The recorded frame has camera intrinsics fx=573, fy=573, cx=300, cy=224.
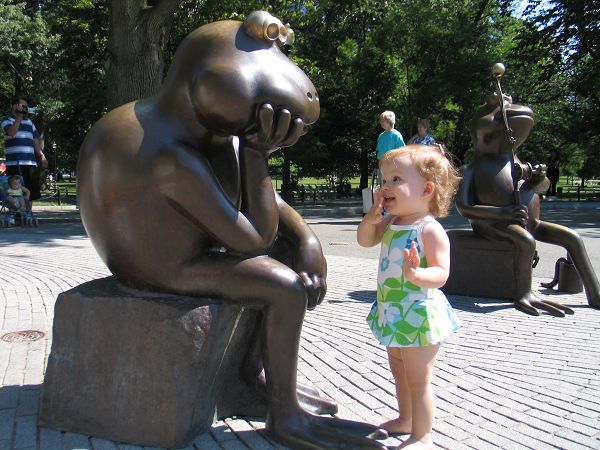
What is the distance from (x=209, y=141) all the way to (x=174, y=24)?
1434 cm

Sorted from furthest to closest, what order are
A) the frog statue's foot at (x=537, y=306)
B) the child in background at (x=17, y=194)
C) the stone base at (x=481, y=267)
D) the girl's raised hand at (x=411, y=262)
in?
the child in background at (x=17, y=194), the stone base at (x=481, y=267), the frog statue's foot at (x=537, y=306), the girl's raised hand at (x=411, y=262)

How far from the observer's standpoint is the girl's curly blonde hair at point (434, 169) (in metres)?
2.44

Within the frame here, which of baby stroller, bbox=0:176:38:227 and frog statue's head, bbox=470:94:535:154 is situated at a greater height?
frog statue's head, bbox=470:94:535:154

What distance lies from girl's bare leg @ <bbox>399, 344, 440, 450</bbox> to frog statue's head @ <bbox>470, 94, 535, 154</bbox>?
3.43 metres

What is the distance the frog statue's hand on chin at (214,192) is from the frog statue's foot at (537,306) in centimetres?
319

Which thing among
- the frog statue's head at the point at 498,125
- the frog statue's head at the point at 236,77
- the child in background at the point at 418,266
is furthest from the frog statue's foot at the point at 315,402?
the frog statue's head at the point at 498,125

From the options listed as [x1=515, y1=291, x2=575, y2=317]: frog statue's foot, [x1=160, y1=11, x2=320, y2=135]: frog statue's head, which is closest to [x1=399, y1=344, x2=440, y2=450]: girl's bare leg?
[x1=160, y1=11, x2=320, y2=135]: frog statue's head

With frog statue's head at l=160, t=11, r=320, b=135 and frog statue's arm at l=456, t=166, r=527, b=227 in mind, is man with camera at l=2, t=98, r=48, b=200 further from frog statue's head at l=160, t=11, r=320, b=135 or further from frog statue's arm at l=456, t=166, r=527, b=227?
frog statue's head at l=160, t=11, r=320, b=135

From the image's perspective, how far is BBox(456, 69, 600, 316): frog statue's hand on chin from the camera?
5309 millimetres

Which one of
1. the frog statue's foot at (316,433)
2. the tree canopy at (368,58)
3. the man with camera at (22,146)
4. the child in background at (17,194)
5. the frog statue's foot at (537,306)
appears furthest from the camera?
the tree canopy at (368,58)

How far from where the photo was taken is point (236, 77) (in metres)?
2.28

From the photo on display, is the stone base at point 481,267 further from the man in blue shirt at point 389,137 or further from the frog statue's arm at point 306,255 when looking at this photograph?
the frog statue's arm at point 306,255

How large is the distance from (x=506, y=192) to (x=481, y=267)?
842mm

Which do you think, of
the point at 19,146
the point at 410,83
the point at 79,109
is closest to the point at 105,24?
the point at 79,109
